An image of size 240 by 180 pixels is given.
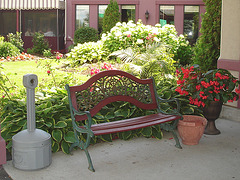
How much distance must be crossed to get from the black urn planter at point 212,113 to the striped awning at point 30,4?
14.8m

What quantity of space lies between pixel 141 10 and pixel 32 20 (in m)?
6.33

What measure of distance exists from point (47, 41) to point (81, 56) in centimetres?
764

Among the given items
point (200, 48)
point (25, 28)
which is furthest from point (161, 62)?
point (25, 28)

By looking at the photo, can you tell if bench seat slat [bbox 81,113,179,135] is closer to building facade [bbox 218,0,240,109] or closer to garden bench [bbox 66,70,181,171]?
garden bench [bbox 66,70,181,171]

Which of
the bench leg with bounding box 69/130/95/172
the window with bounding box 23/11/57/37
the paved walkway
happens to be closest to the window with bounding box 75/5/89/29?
the window with bounding box 23/11/57/37

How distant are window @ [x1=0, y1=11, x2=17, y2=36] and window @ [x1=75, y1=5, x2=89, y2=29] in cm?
389

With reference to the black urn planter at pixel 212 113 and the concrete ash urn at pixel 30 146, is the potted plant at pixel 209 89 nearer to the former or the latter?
the black urn planter at pixel 212 113

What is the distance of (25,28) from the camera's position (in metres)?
20.8

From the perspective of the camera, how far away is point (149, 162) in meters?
4.43

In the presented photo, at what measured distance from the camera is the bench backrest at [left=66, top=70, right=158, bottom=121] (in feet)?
14.9

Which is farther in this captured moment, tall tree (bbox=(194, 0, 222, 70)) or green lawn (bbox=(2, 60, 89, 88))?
green lawn (bbox=(2, 60, 89, 88))

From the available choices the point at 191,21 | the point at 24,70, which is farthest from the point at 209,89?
the point at 191,21

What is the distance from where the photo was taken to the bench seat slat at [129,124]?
4.28 m

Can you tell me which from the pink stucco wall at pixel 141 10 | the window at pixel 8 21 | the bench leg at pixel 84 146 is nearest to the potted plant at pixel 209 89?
the bench leg at pixel 84 146
